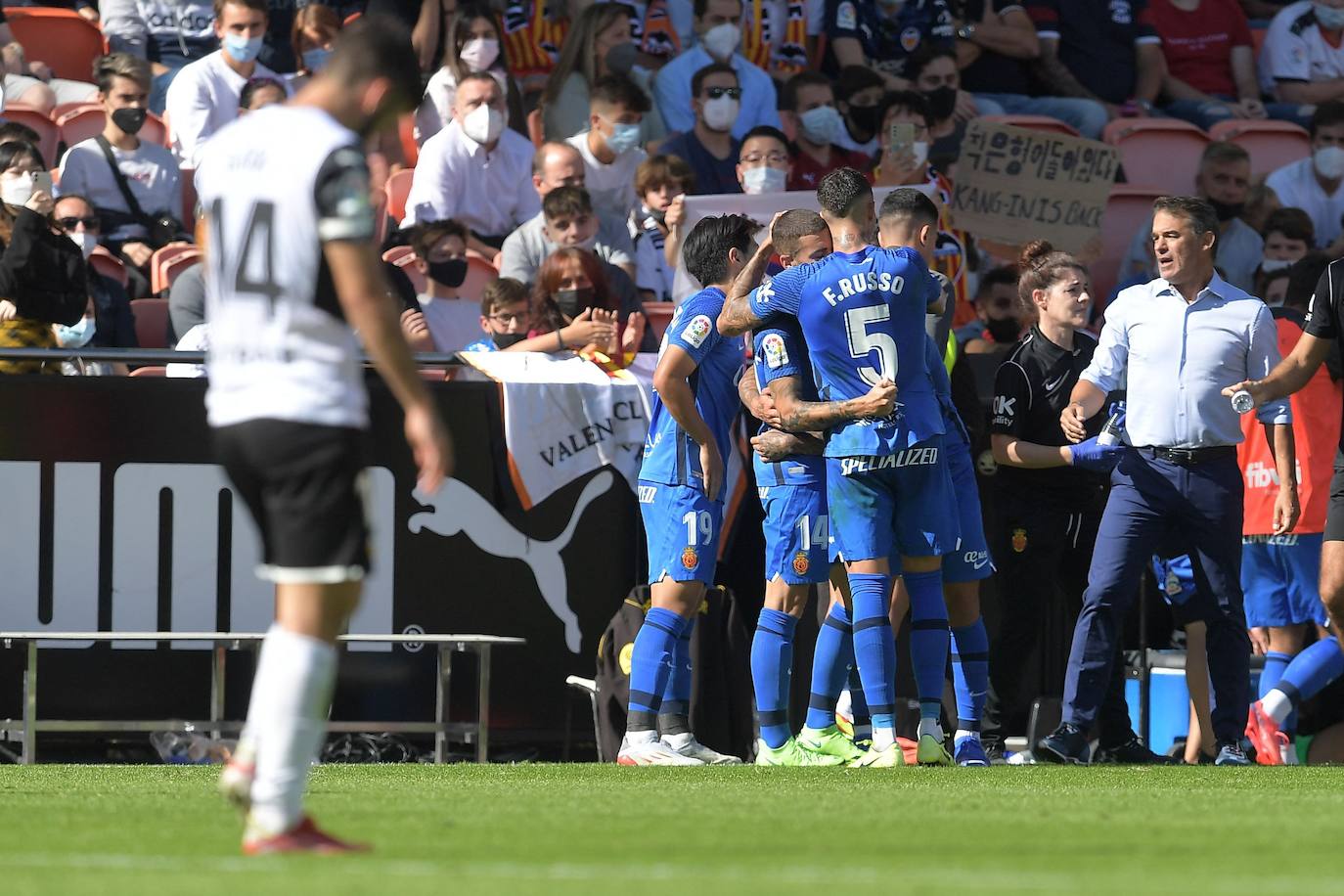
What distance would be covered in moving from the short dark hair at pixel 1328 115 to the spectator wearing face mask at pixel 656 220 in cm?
520

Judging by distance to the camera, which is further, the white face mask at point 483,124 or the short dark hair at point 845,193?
the white face mask at point 483,124

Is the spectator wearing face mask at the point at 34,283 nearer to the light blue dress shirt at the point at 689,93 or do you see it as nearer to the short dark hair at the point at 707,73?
the short dark hair at the point at 707,73

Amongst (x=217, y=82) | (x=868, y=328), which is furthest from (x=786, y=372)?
(x=217, y=82)

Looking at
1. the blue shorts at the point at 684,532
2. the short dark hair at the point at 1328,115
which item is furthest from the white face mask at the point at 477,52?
the short dark hair at the point at 1328,115

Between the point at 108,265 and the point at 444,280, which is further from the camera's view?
the point at 444,280

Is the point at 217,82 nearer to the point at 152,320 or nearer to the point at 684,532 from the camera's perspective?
the point at 152,320

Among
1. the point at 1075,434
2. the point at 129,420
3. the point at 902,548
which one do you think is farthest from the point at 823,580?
the point at 129,420

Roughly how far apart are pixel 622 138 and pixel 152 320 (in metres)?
3.29

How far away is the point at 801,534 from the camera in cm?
910

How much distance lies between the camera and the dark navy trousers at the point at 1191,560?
906cm

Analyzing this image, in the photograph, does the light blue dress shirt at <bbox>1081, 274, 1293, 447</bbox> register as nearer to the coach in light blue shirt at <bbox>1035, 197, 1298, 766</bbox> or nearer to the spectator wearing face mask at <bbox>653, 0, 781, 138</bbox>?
the coach in light blue shirt at <bbox>1035, 197, 1298, 766</bbox>

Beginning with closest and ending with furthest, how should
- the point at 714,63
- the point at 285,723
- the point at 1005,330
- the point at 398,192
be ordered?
the point at 285,723 → the point at 1005,330 → the point at 398,192 → the point at 714,63

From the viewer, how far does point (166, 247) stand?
1216 centimetres

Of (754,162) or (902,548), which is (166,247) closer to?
(754,162)
